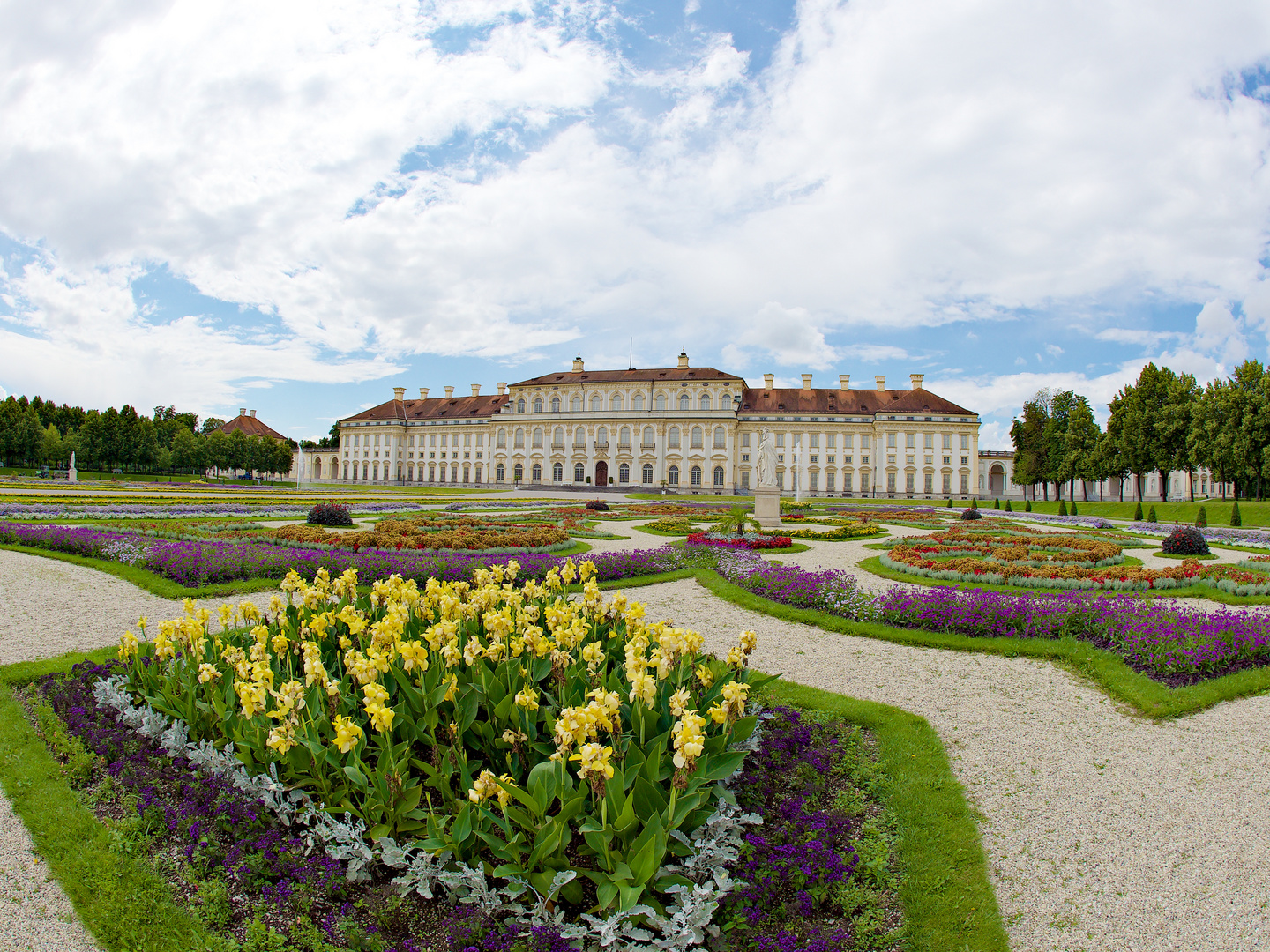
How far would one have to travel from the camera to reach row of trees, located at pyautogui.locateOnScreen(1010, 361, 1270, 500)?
35.9m

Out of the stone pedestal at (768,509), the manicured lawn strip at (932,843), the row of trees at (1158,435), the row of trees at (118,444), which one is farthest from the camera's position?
the row of trees at (118,444)

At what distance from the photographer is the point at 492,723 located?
3967 millimetres

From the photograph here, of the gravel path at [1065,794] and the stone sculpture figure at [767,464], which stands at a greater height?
the stone sculpture figure at [767,464]

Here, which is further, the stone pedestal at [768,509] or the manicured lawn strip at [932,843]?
the stone pedestal at [768,509]

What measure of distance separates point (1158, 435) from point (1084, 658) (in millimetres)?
49692

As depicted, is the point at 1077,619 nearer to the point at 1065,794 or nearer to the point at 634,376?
the point at 1065,794

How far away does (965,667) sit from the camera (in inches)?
277

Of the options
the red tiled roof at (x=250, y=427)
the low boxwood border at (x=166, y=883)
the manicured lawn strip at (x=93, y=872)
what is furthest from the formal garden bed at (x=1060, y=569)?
the red tiled roof at (x=250, y=427)

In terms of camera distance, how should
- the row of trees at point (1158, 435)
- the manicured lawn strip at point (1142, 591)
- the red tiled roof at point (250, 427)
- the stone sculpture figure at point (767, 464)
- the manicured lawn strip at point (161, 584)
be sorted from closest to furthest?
the manicured lawn strip at point (161, 584) < the manicured lawn strip at point (1142, 591) < the stone sculpture figure at point (767, 464) < the row of trees at point (1158, 435) < the red tiled roof at point (250, 427)

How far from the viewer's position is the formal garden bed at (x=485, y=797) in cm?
306

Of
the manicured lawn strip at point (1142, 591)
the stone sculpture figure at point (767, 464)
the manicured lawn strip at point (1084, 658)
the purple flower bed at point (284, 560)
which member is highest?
the stone sculpture figure at point (767, 464)

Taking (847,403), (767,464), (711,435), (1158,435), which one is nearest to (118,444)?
(711,435)

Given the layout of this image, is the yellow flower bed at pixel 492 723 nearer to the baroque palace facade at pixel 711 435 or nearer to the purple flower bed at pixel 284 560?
the purple flower bed at pixel 284 560

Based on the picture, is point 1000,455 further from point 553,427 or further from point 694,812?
point 694,812
